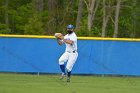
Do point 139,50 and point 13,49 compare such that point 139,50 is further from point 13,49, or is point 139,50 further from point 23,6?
point 23,6

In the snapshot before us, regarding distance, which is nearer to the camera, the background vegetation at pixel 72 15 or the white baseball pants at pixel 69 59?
the white baseball pants at pixel 69 59

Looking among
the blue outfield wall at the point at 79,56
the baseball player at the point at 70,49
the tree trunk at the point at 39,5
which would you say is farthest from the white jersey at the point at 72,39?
the tree trunk at the point at 39,5

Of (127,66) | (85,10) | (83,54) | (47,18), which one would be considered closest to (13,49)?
(83,54)

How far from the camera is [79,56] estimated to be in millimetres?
21844

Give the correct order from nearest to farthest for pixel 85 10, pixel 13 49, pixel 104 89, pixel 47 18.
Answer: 1. pixel 104 89
2. pixel 13 49
3. pixel 47 18
4. pixel 85 10

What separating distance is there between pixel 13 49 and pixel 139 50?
4881 mm

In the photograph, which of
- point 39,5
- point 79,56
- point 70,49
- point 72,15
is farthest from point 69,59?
point 72,15

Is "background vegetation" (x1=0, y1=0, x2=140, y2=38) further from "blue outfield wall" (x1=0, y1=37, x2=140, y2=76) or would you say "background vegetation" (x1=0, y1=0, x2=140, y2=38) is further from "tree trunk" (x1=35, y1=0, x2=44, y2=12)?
"blue outfield wall" (x1=0, y1=37, x2=140, y2=76)

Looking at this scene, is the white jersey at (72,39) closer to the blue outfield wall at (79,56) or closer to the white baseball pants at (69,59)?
the white baseball pants at (69,59)

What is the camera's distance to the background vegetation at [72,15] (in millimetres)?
44500

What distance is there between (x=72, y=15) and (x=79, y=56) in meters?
28.7

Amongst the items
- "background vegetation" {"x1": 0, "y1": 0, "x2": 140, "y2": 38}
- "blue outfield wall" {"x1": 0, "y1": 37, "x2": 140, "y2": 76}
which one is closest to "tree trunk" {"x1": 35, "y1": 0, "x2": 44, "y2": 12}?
"background vegetation" {"x1": 0, "y1": 0, "x2": 140, "y2": 38}

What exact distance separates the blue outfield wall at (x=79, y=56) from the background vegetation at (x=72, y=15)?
1831cm

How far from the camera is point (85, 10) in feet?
173
